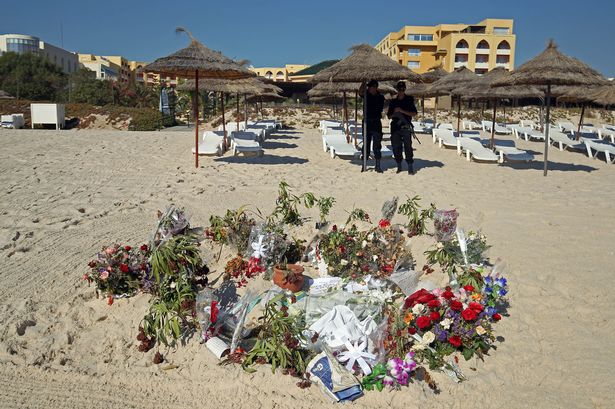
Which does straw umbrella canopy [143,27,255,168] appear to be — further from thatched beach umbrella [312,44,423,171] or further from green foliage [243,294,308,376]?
green foliage [243,294,308,376]

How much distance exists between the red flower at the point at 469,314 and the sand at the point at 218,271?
0.86 ft

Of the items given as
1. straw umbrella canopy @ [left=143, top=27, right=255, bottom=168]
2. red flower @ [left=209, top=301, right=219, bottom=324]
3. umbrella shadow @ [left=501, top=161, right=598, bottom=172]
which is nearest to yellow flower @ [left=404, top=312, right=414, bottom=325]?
red flower @ [left=209, top=301, right=219, bottom=324]

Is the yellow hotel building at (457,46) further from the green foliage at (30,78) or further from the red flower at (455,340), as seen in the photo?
the red flower at (455,340)

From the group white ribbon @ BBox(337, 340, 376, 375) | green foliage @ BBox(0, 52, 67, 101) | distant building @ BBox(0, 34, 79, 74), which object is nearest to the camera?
white ribbon @ BBox(337, 340, 376, 375)

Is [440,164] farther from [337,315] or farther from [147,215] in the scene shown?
[337,315]

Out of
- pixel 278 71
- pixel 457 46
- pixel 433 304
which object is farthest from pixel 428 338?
pixel 278 71

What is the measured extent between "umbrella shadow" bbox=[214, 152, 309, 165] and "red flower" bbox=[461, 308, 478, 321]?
23.8ft

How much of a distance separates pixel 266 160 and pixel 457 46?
51272 mm

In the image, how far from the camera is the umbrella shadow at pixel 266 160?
32.5 feet

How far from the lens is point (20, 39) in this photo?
75188mm

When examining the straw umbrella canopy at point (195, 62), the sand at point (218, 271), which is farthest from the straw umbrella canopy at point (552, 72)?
the straw umbrella canopy at point (195, 62)

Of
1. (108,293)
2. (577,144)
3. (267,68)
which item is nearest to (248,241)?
(108,293)

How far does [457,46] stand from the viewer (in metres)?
55.7

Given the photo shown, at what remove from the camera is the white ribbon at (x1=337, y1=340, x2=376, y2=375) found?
2.66 meters
